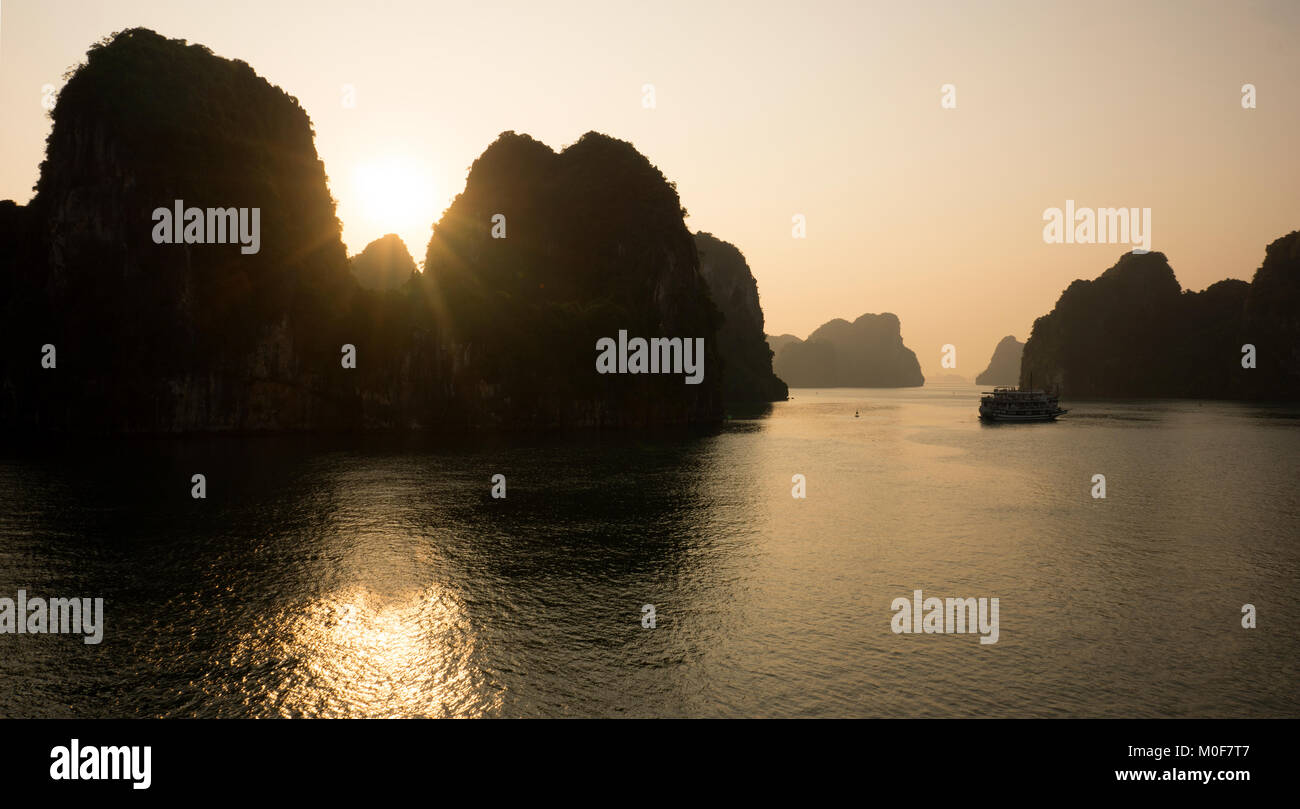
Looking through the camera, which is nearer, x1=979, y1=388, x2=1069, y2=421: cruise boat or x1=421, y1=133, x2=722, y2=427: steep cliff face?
x1=421, y1=133, x2=722, y2=427: steep cliff face

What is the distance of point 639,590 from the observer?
28.4 meters

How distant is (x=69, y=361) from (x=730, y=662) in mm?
111947

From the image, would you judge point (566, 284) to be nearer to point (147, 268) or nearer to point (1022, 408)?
point (147, 268)

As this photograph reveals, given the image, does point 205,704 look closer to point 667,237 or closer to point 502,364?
point 502,364

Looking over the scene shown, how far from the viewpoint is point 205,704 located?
1777cm

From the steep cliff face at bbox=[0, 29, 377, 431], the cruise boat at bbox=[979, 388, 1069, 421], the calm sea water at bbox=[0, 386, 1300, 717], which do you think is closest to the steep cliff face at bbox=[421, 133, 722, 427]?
Answer: the steep cliff face at bbox=[0, 29, 377, 431]

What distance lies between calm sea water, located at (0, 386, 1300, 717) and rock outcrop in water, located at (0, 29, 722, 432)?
3885 cm

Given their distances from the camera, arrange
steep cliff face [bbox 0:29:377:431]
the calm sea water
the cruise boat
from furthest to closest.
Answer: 1. the cruise boat
2. steep cliff face [bbox 0:29:377:431]
3. the calm sea water

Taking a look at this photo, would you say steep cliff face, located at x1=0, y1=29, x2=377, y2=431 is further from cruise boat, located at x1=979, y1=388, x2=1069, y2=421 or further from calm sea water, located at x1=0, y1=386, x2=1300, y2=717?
cruise boat, located at x1=979, y1=388, x2=1069, y2=421

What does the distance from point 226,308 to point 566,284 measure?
70.8 m

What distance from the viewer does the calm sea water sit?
18797 mm

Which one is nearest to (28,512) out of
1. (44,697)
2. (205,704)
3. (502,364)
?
(44,697)

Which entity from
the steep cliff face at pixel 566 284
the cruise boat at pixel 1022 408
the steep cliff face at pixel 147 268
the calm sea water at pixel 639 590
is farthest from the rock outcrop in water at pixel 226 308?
the cruise boat at pixel 1022 408
